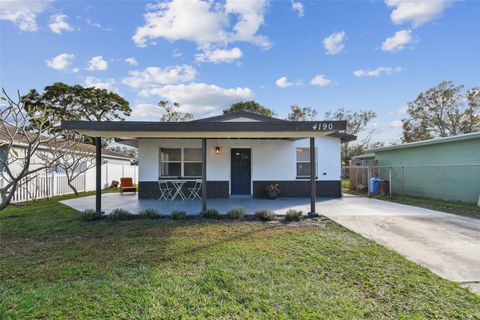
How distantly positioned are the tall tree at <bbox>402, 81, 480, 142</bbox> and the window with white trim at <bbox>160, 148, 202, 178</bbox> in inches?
926

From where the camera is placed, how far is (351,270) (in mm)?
3482

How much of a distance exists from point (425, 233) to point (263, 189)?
6.06 m

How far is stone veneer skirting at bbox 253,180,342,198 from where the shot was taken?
1062cm

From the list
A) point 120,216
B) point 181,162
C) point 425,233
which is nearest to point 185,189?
point 181,162

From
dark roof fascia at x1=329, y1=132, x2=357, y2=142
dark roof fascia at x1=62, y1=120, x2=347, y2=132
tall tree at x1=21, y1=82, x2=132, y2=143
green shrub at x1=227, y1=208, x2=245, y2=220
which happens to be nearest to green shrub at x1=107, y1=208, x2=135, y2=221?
dark roof fascia at x1=62, y1=120, x2=347, y2=132

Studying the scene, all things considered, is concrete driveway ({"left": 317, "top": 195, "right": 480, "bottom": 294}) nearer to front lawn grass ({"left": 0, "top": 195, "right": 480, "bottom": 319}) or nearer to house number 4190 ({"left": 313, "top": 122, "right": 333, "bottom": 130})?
front lawn grass ({"left": 0, "top": 195, "right": 480, "bottom": 319})

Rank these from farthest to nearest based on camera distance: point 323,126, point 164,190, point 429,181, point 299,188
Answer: point 429,181 < point 299,188 < point 164,190 < point 323,126

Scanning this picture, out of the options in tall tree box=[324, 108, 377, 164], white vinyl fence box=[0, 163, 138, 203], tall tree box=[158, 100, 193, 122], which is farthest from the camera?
tall tree box=[324, 108, 377, 164]

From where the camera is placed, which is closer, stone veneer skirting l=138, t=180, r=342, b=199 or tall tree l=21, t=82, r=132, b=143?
stone veneer skirting l=138, t=180, r=342, b=199

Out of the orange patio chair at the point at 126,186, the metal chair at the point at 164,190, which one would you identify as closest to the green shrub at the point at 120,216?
the metal chair at the point at 164,190

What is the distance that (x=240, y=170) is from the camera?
35.7 ft

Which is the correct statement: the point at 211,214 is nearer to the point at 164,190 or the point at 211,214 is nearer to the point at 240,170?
the point at 164,190

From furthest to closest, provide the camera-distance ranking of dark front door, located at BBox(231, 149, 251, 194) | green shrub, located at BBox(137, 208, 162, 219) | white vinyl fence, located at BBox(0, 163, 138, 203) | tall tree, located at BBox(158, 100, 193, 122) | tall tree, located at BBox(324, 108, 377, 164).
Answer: tall tree, located at BBox(324, 108, 377, 164) < tall tree, located at BBox(158, 100, 193, 122) < dark front door, located at BBox(231, 149, 251, 194) < white vinyl fence, located at BBox(0, 163, 138, 203) < green shrub, located at BBox(137, 208, 162, 219)

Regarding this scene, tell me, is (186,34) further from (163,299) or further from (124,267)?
(163,299)
